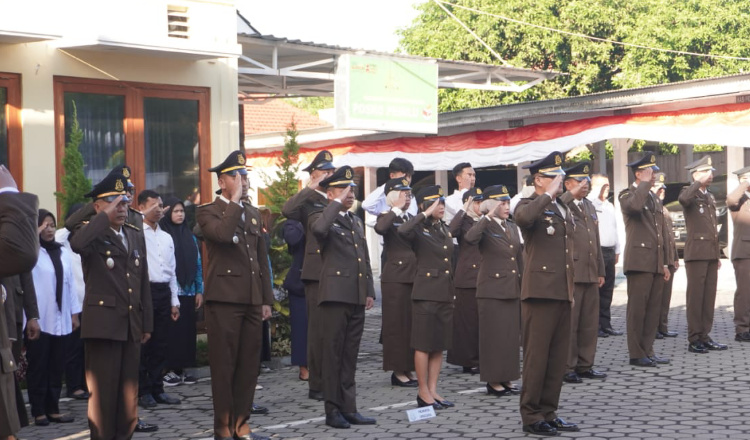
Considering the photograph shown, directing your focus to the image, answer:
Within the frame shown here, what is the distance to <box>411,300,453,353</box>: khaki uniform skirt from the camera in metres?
8.74

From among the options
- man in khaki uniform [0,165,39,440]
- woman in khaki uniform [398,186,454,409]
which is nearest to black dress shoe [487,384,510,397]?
woman in khaki uniform [398,186,454,409]

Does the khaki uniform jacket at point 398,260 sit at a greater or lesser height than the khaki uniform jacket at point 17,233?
lesser

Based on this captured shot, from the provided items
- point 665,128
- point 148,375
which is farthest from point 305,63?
point 148,375

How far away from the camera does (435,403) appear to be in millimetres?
8531

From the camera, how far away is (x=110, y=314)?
22.9ft

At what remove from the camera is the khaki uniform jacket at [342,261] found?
8.03 metres

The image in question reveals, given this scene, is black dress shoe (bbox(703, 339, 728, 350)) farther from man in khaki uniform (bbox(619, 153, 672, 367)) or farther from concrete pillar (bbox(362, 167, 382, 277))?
concrete pillar (bbox(362, 167, 382, 277))

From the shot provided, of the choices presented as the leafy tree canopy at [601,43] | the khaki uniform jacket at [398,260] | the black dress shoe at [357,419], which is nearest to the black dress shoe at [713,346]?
the khaki uniform jacket at [398,260]

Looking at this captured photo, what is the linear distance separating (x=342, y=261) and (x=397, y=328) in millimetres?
1875

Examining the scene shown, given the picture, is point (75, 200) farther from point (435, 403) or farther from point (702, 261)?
point (702, 261)

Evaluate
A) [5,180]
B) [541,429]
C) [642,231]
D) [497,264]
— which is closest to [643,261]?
[642,231]

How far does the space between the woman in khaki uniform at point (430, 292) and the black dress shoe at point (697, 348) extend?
141 inches

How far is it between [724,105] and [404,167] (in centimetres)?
896

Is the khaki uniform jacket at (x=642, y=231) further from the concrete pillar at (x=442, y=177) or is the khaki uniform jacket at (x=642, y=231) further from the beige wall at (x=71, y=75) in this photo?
the concrete pillar at (x=442, y=177)
